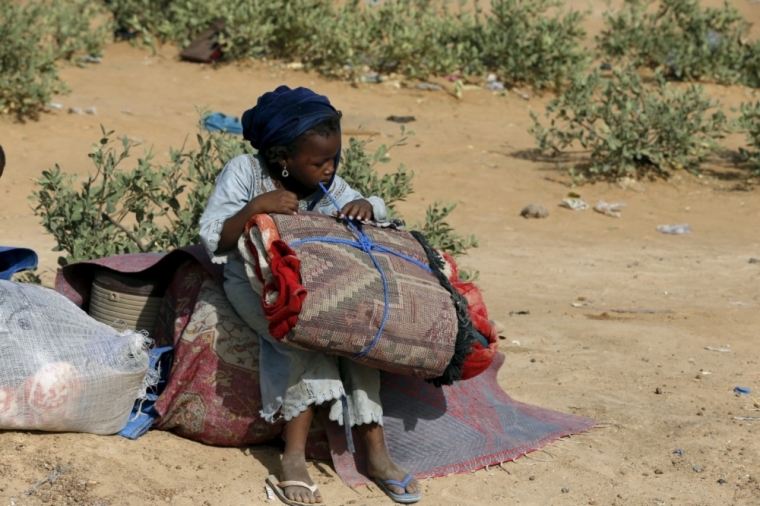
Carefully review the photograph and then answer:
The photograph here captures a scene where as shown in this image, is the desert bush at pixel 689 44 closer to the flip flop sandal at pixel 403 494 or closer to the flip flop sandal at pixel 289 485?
the flip flop sandal at pixel 403 494

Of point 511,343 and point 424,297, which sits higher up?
point 424,297

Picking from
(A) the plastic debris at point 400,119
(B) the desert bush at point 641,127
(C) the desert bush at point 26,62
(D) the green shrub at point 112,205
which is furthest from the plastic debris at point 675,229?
(C) the desert bush at point 26,62

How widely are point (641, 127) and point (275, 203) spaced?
6325 millimetres

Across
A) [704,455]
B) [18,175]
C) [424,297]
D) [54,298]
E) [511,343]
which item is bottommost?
[18,175]

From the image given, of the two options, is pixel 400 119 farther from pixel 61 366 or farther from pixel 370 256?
pixel 61 366

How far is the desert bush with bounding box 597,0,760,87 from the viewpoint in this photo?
1324 centimetres

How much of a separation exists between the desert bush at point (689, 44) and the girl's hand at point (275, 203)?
10866 mm

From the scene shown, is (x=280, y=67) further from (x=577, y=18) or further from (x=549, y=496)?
(x=549, y=496)

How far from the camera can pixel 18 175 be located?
8.29 meters

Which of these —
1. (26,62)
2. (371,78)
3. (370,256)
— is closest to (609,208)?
(371,78)

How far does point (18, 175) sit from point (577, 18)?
A: 7.28 meters

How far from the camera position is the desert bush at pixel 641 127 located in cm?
898

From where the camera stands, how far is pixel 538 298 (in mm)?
6102

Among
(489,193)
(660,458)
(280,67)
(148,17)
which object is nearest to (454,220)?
(489,193)
